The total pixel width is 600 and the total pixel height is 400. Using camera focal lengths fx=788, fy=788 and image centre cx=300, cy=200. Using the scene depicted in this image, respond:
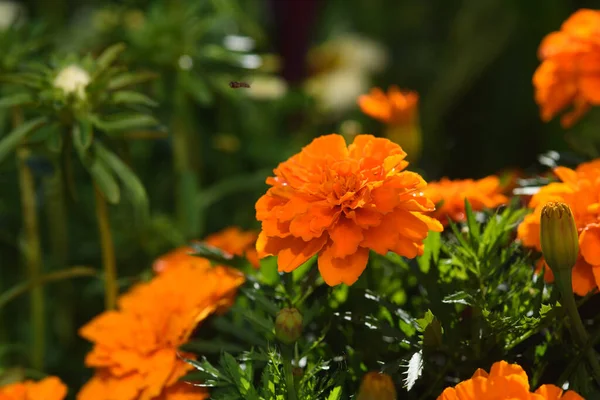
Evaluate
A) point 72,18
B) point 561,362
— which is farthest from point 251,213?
point 72,18

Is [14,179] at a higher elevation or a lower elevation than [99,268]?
higher

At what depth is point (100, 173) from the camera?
521 mm

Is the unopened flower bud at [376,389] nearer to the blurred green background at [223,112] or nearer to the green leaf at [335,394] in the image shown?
the green leaf at [335,394]

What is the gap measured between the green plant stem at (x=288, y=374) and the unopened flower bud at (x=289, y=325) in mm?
14

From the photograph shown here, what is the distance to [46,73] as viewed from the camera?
556 millimetres

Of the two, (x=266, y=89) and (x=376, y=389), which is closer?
(x=376, y=389)

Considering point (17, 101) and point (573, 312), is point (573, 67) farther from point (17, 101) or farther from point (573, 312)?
point (17, 101)

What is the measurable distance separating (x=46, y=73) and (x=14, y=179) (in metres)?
0.28

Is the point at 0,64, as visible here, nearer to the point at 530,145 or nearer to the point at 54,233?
the point at 54,233

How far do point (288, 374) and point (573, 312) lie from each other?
15 centimetres

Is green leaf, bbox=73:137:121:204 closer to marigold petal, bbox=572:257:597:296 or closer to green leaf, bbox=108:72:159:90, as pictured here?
green leaf, bbox=108:72:159:90

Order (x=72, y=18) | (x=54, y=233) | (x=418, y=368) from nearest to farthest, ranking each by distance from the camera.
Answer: (x=418, y=368), (x=54, y=233), (x=72, y=18)

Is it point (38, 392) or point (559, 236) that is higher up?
point (559, 236)

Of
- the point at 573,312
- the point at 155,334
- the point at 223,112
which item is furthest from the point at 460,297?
the point at 223,112
